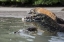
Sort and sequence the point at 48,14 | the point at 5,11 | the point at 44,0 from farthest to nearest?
1. the point at 44,0
2. the point at 5,11
3. the point at 48,14

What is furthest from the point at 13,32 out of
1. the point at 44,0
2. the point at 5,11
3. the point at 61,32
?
the point at 44,0

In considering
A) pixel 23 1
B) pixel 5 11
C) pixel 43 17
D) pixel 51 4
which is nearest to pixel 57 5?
pixel 51 4

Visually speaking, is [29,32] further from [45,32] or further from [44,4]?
[44,4]

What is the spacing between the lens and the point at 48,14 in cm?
1500

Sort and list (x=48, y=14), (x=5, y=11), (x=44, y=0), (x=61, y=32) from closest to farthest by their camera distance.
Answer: (x=61, y=32) < (x=48, y=14) < (x=5, y=11) < (x=44, y=0)

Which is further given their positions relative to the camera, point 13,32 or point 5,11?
point 5,11

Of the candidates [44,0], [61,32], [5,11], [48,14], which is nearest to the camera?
[61,32]

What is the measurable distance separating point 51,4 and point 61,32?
1573cm

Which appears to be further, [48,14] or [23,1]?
[23,1]

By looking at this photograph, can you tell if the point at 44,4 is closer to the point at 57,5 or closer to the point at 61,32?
the point at 57,5

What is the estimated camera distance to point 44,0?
1147 inches

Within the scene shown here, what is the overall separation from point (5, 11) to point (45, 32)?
1232 centimetres

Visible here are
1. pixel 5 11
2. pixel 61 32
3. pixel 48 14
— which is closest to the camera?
pixel 61 32

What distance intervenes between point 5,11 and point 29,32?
40.0 ft
